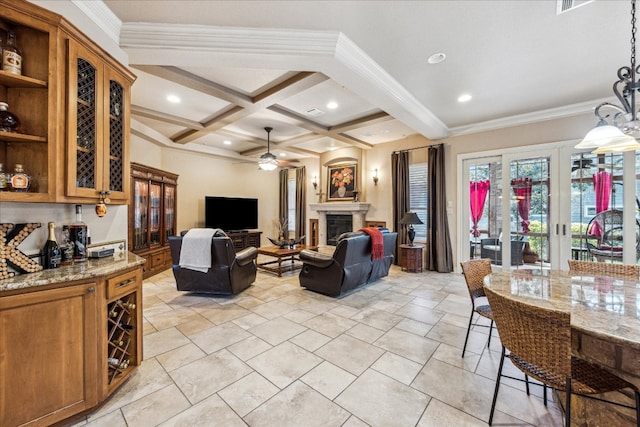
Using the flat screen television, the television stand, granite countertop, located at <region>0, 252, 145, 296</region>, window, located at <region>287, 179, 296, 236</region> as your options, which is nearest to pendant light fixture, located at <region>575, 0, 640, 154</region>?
granite countertop, located at <region>0, 252, 145, 296</region>

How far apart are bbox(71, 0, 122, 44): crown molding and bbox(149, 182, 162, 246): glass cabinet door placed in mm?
3196

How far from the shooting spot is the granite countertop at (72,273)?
4.60 ft

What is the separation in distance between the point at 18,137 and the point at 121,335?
149 centimetres

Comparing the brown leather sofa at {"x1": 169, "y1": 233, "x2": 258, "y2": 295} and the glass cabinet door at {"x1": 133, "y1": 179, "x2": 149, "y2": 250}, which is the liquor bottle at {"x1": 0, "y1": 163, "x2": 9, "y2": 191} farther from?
the glass cabinet door at {"x1": 133, "y1": 179, "x2": 149, "y2": 250}

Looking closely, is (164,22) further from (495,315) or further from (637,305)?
(637,305)

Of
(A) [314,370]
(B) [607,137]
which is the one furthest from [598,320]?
(A) [314,370]

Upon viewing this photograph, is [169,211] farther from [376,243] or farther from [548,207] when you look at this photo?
[548,207]

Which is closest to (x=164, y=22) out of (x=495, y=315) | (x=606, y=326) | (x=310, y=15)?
(x=310, y=15)

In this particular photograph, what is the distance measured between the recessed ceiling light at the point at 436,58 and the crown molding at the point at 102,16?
3023 millimetres

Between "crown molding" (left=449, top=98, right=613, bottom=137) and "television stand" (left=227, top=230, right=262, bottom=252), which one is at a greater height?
"crown molding" (left=449, top=98, right=613, bottom=137)

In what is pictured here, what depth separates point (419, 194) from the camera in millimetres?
5938

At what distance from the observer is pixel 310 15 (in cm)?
219

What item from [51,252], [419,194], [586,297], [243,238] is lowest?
[243,238]

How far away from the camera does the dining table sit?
1.17 metres
